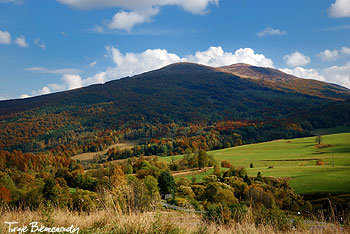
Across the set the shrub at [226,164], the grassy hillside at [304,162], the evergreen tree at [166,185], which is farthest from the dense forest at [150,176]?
the grassy hillside at [304,162]

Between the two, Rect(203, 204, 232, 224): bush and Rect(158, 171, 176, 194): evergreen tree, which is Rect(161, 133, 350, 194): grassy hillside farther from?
Rect(203, 204, 232, 224): bush

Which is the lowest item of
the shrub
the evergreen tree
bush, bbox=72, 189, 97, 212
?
the shrub

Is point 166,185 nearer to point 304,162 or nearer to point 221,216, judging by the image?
point 221,216

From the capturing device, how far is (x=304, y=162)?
257 feet

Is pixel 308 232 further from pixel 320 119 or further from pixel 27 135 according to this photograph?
pixel 27 135

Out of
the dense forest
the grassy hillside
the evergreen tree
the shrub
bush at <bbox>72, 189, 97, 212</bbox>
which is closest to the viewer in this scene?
bush at <bbox>72, 189, 97, 212</bbox>

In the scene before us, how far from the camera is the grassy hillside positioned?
51.3 meters

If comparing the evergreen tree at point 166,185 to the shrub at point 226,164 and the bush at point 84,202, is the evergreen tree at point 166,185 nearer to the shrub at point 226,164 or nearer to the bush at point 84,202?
the bush at point 84,202

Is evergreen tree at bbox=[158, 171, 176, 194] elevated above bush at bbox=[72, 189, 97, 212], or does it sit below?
below

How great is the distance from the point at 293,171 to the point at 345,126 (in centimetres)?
12113

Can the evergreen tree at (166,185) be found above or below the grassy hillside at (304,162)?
above

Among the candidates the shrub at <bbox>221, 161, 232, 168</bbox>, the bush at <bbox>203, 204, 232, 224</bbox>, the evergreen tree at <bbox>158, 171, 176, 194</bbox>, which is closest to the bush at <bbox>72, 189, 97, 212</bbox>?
the bush at <bbox>203, 204, 232, 224</bbox>

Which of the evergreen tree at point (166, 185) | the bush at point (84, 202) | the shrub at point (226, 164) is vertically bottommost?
the shrub at point (226, 164)

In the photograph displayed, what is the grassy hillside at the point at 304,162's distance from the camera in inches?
2021
